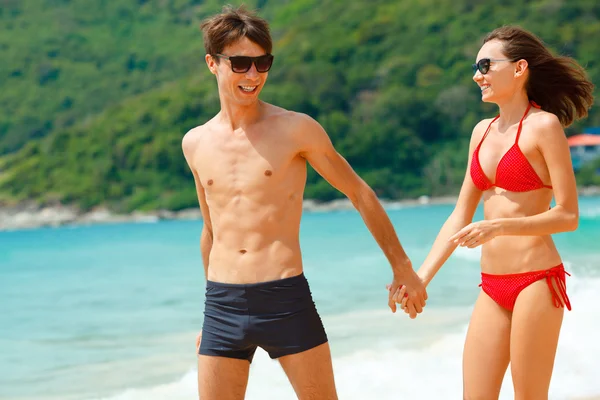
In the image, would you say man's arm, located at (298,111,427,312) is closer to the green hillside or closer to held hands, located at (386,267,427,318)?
held hands, located at (386,267,427,318)

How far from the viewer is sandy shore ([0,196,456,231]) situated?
261 feet

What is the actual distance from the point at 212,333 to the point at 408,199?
77463 mm

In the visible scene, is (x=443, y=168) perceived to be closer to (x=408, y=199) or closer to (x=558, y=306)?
(x=408, y=199)

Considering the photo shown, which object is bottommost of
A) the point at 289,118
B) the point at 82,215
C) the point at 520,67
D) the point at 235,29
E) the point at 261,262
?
the point at 261,262

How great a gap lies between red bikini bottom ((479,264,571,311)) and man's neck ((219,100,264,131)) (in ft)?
3.82

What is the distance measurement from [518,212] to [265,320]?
1.14 m

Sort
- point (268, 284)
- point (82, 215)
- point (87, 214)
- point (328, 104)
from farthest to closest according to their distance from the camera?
point (328, 104) < point (87, 214) < point (82, 215) < point (268, 284)

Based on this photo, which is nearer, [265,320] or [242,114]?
[265,320]

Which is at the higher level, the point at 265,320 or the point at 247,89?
the point at 247,89

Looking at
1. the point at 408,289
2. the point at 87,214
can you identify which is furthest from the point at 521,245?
the point at 87,214

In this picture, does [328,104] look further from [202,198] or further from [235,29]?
[235,29]

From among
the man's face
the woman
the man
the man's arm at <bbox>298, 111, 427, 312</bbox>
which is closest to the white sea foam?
the woman

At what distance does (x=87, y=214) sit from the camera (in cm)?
8356

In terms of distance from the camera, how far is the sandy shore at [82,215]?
79438 mm
